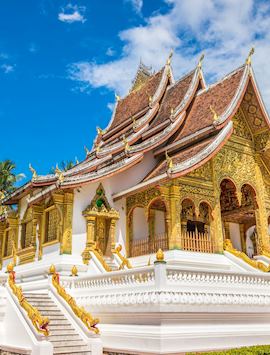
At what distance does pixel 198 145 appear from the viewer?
12867mm

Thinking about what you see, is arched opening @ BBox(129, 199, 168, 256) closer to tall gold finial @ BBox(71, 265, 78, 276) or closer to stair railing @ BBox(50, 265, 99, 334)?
tall gold finial @ BBox(71, 265, 78, 276)

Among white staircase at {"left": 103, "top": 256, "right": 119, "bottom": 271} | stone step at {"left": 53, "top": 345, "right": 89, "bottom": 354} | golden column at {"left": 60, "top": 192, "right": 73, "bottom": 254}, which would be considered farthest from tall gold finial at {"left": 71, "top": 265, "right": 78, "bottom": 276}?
stone step at {"left": 53, "top": 345, "right": 89, "bottom": 354}

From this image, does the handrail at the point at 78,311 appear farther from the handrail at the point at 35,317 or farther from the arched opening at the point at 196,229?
the arched opening at the point at 196,229

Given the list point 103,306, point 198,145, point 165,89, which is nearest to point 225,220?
point 198,145

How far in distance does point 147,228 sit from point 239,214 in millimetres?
3534

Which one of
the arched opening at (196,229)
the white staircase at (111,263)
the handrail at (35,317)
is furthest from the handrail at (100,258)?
the handrail at (35,317)

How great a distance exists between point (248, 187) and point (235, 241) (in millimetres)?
2929

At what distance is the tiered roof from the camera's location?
11.7 metres

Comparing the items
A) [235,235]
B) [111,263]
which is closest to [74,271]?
[111,263]

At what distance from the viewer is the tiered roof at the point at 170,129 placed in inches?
459

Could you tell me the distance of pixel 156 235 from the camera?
12.8 metres

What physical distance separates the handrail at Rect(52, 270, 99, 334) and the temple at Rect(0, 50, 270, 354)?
30mm

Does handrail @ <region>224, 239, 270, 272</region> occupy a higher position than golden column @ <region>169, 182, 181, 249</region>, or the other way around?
golden column @ <region>169, 182, 181, 249</region>

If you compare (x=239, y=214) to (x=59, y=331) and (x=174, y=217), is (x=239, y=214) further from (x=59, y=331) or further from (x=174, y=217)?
(x=59, y=331)
